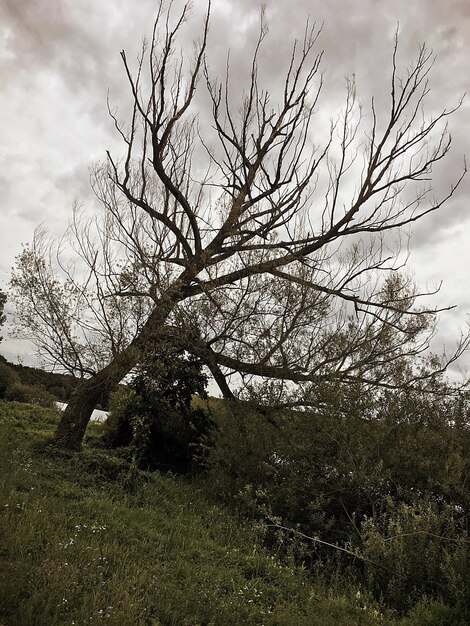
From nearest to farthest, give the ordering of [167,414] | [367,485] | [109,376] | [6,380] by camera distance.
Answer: [367,485]
[109,376]
[167,414]
[6,380]

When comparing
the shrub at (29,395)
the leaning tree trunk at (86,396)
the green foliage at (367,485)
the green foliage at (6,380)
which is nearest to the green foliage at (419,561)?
the green foliage at (367,485)

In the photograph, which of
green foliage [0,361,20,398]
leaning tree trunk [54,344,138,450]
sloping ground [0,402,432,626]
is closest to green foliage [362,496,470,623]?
sloping ground [0,402,432,626]

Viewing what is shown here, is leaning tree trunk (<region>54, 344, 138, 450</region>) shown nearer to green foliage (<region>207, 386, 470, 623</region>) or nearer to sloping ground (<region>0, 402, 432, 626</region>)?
sloping ground (<region>0, 402, 432, 626</region>)

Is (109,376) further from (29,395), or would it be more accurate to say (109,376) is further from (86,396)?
(29,395)

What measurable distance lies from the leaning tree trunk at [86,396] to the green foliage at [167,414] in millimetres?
581

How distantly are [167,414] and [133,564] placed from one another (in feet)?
21.4

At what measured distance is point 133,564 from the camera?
5.33 metres

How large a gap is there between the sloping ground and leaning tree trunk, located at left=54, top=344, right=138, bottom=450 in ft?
6.46

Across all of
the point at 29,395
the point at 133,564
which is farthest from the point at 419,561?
the point at 29,395

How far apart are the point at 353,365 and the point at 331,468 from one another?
347 cm

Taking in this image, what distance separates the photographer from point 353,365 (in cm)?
1095

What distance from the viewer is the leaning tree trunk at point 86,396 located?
10.6 meters

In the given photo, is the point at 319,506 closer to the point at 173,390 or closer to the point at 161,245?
the point at 173,390

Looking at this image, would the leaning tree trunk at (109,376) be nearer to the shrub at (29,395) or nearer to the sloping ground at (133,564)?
the sloping ground at (133,564)
